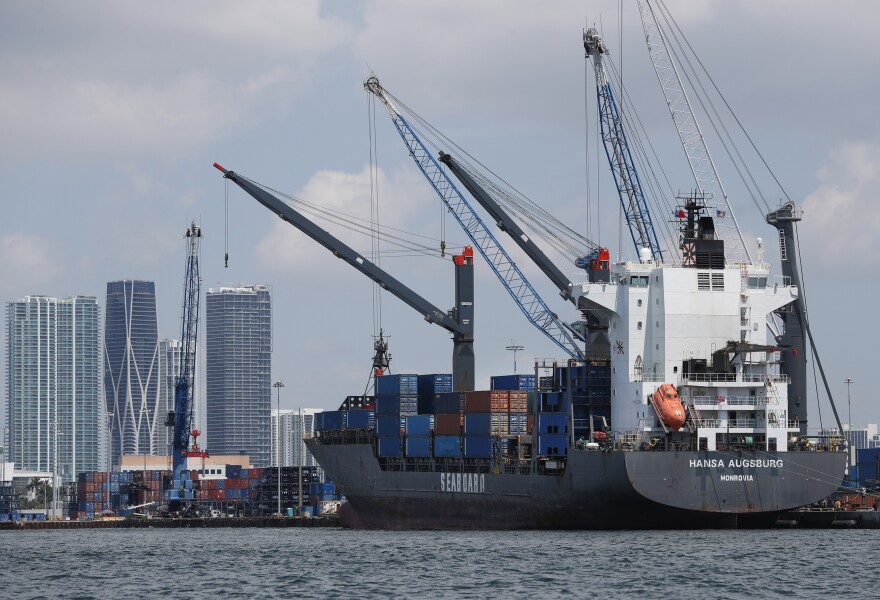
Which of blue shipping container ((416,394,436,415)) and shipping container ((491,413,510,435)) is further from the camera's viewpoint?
blue shipping container ((416,394,436,415))

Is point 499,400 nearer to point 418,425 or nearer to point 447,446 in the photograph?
point 447,446

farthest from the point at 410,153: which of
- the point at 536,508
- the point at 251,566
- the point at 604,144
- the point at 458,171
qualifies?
the point at 251,566

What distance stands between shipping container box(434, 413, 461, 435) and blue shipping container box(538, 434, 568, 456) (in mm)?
6482

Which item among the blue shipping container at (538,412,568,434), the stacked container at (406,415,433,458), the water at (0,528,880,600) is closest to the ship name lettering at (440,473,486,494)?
the stacked container at (406,415,433,458)

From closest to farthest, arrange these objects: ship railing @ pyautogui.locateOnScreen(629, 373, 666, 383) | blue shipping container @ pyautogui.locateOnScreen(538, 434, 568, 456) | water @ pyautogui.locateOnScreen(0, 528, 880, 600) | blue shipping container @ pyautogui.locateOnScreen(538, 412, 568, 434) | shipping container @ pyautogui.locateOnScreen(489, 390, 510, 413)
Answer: water @ pyautogui.locateOnScreen(0, 528, 880, 600) → blue shipping container @ pyautogui.locateOnScreen(538, 434, 568, 456) → ship railing @ pyautogui.locateOnScreen(629, 373, 666, 383) → blue shipping container @ pyautogui.locateOnScreen(538, 412, 568, 434) → shipping container @ pyautogui.locateOnScreen(489, 390, 510, 413)

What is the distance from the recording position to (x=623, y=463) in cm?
7244

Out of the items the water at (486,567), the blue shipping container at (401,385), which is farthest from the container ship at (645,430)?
the water at (486,567)

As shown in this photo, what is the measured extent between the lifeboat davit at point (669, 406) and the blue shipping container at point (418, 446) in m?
14.4

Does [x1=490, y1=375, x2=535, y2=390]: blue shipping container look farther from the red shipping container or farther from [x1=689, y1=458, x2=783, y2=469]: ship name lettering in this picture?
[x1=689, y1=458, x2=783, y2=469]: ship name lettering

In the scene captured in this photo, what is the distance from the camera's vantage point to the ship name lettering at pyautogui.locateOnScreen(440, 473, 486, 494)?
81.7 metres

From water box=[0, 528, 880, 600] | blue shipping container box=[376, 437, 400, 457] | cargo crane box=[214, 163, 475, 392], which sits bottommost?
water box=[0, 528, 880, 600]

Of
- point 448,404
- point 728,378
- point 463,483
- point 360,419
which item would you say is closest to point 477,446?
point 463,483

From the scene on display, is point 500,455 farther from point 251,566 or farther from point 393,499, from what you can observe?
point 251,566

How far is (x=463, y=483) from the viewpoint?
82750 millimetres
